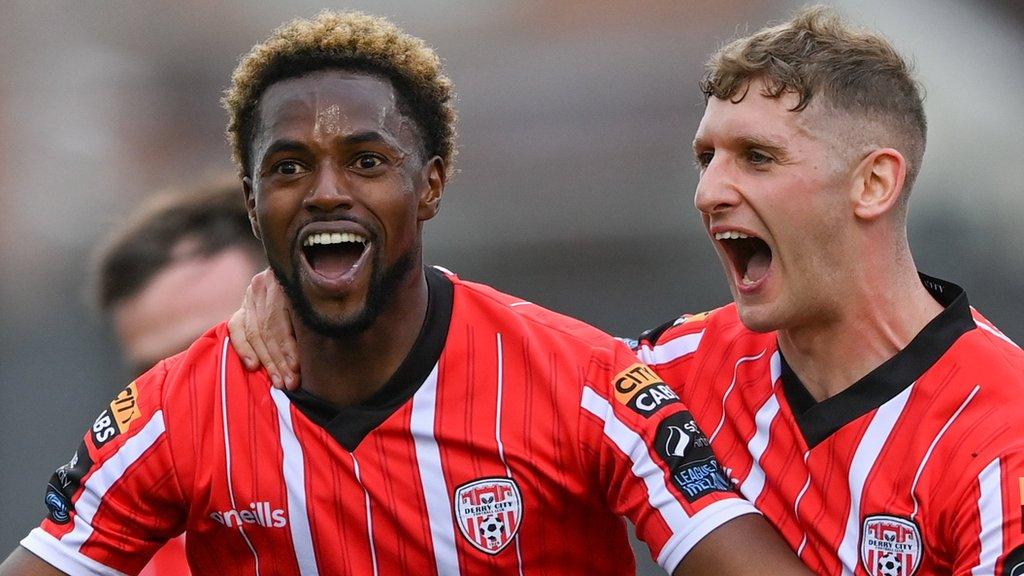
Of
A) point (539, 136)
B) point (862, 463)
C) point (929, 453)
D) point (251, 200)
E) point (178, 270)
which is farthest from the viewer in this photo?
point (539, 136)

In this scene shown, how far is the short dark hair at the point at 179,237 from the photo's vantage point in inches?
155

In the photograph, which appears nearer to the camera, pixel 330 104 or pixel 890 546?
pixel 890 546

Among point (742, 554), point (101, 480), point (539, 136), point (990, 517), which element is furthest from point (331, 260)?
point (539, 136)

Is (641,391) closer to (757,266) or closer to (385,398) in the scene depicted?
(757,266)

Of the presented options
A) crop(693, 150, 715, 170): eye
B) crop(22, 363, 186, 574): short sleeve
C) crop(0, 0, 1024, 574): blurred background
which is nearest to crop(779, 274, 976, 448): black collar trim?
crop(693, 150, 715, 170): eye

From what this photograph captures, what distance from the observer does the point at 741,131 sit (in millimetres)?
2617

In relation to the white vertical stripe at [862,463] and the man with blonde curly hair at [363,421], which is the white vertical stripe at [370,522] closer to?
the man with blonde curly hair at [363,421]

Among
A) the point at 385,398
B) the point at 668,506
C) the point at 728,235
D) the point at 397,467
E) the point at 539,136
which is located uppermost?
the point at 539,136

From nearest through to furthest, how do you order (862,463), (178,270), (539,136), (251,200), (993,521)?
1. (993,521)
2. (862,463)
3. (251,200)
4. (178,270)
5. (539,136)

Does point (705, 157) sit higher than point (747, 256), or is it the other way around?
point (705, 157)

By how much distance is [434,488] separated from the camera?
8.71ft

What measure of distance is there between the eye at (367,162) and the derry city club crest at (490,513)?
0.66 metres

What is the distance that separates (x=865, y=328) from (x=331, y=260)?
3.53 feet

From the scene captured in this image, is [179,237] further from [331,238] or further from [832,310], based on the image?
[832,310]
